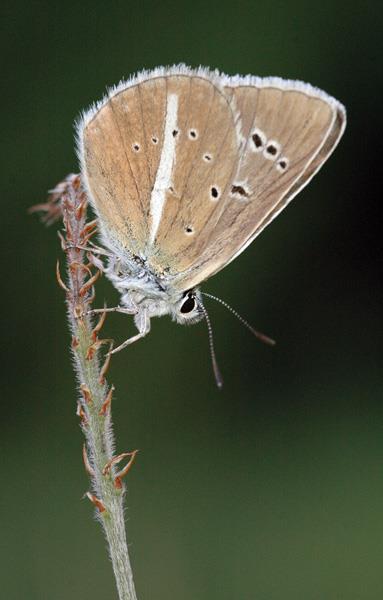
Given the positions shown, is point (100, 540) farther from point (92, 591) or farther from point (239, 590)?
point (239, 590)

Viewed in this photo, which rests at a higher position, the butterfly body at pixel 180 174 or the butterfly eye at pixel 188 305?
the butterfly body at pixel 180 174

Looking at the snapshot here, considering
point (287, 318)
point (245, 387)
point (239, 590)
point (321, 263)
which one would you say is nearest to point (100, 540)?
point (239, 590)

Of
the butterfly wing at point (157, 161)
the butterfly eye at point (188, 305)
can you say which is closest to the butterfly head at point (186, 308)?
the butterfly eye at point (188, 305)

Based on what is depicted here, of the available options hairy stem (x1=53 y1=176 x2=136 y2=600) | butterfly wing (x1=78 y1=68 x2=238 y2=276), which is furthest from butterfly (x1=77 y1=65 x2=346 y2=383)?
hairy stem (x1=53 y1=176 x2=136 y2=600)

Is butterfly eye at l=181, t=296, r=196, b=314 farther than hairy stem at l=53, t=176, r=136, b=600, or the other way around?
A: butterfly eye at l=181, t=296, r=196, b=314

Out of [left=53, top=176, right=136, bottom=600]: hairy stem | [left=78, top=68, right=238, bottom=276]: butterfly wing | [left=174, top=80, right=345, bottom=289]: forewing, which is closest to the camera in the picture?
[left=53, top=176, right=136, bottom=600]: hairy stem

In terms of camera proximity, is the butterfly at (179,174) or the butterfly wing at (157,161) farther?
the butterfly wing at (157,161)

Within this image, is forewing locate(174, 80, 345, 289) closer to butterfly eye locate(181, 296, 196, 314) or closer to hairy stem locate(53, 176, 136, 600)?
butterfly eye locate(181, 296, 196, 314)

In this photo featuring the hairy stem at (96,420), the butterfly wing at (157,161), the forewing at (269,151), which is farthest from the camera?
the butterfly wing at (157,161)

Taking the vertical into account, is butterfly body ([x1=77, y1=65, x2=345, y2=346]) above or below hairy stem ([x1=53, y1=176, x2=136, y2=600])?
above

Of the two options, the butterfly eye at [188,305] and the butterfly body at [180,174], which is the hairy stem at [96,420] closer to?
the butterfly body at [180,174]
